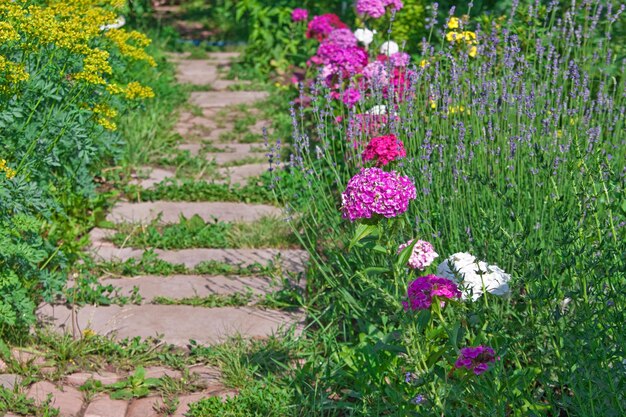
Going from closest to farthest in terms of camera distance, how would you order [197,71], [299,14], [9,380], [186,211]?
[9,380]
[186,211]
[299,14]
[197,71]

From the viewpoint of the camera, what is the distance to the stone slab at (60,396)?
364 centimetres

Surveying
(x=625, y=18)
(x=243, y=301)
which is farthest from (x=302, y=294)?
(x=625, y=18)

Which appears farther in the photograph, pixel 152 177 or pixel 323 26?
pixel 323 26

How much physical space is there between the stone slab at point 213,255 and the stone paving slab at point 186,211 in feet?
1.05

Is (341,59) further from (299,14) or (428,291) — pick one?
(428,291)

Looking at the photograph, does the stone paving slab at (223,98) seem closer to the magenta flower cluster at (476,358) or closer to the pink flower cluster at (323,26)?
the pink flower cluster at (323,26)

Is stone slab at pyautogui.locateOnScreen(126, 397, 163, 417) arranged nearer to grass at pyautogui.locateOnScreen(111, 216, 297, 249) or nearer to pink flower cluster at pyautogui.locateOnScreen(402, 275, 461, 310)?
pink flower cluster at pyautogui.locateOnScreen(402, 275, 461, 310)

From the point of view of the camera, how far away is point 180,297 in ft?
15.1

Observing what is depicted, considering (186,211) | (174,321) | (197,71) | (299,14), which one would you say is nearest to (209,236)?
(186,211)

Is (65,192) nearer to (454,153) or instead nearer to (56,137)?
(56,137)

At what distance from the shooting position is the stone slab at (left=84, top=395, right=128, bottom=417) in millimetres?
3639

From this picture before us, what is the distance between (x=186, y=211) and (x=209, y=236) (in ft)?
1.50

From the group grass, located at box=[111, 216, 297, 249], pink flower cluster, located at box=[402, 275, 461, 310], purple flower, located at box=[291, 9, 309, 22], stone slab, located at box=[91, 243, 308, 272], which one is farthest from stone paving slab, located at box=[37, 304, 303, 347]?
purple flower, located at box=[291, 9, 309, 22]

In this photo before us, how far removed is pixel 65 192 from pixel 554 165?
274cm
